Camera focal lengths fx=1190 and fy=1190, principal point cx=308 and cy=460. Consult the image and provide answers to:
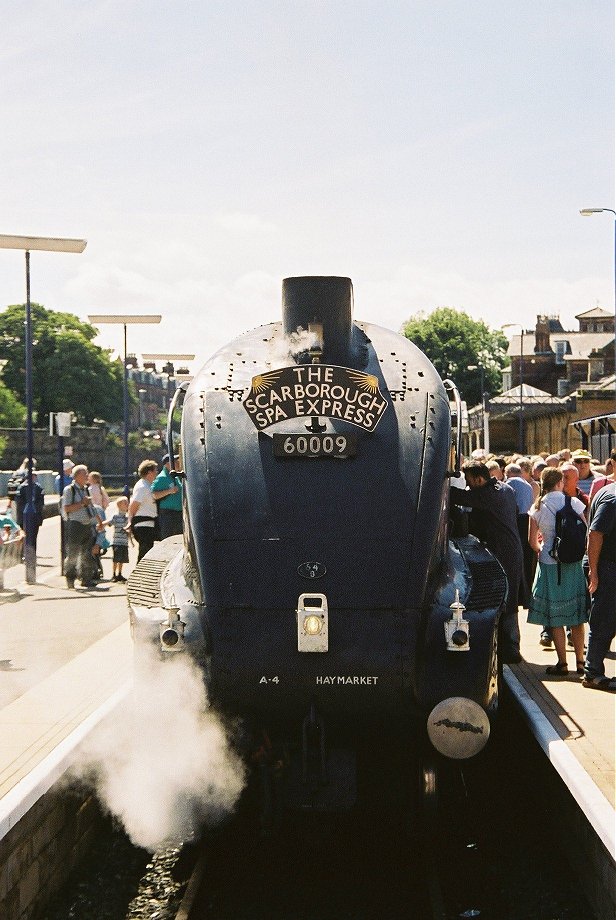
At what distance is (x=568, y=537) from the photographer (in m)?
10.9

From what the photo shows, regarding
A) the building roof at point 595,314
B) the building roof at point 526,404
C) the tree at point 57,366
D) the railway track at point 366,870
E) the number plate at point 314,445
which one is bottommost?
the railway track at point 366,870

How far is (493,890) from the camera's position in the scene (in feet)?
24.1

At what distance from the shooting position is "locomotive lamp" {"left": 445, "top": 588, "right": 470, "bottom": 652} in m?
6.90

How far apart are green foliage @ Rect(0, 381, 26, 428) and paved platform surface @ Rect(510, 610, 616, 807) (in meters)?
78.3

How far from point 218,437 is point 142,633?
1.32 metres

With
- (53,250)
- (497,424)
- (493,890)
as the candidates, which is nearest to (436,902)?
(493,890)

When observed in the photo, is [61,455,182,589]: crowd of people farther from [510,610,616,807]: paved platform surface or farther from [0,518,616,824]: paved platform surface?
[510,610,616,807]: paved platform surface

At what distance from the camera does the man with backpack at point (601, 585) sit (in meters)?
9.87

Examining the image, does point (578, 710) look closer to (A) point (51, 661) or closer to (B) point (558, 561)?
(B) point (558, 561)

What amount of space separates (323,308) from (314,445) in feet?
4.28

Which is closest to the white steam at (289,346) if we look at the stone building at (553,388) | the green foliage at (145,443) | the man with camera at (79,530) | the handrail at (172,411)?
the handrail at (172,411)

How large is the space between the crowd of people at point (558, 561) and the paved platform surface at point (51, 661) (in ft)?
11.5

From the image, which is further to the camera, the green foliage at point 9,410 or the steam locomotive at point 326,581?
the green foliage at point 9,410

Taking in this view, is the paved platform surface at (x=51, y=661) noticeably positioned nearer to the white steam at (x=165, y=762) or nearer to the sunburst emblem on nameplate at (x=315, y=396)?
the white steam at (x=165, y=762)
